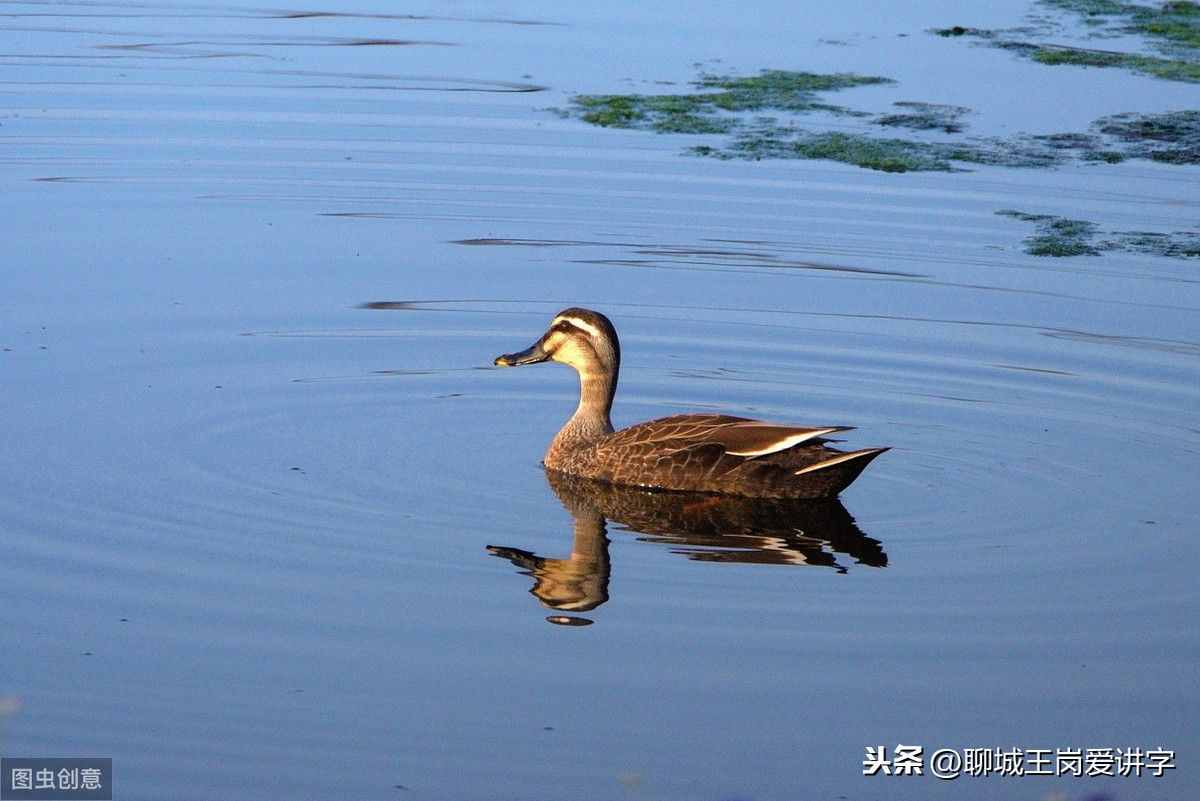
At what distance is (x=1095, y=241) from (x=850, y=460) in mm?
4979

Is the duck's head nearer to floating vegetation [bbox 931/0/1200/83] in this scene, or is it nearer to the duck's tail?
the duck's tail

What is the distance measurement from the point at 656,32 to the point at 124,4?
214 inches

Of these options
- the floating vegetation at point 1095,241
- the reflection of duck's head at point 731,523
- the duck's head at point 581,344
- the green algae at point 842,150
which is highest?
the green algae at point 842,150

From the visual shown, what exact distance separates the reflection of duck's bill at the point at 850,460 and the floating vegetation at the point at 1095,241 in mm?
4542

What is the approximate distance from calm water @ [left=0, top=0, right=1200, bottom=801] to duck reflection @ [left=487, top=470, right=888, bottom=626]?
0.03 metres

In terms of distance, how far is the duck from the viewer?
9242 millimetres

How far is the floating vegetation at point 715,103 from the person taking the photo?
1605 centimetres

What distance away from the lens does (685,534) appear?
28.7 feet

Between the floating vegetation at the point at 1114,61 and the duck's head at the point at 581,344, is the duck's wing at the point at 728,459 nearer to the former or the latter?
the duck's head at the point at 581,344

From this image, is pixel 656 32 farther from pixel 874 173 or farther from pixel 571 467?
pixel 571 467

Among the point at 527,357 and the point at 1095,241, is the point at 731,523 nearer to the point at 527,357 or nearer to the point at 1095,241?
the point at 527,357

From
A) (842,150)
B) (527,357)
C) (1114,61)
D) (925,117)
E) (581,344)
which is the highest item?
(1114,61)

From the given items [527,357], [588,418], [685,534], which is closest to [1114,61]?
[527,357]

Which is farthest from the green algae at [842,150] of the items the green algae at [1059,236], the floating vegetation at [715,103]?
the green algae at [1059,236]
